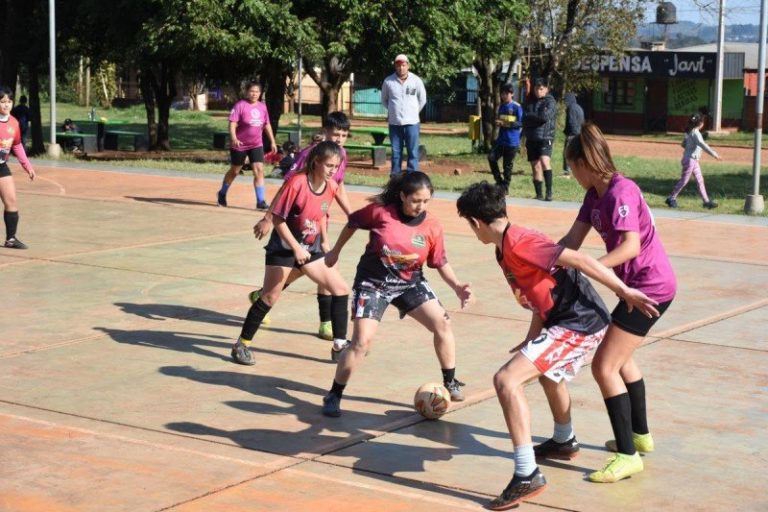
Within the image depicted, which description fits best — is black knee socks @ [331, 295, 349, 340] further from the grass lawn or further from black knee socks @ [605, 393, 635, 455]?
the grass lawn

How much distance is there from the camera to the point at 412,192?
6984 millimetres

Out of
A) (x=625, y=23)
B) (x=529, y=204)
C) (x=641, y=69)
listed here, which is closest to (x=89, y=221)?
(x=529, y=204)

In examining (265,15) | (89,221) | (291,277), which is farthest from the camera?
(265,15)

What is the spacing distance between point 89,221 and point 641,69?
38.6m

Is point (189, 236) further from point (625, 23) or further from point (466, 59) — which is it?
point (625, 23)

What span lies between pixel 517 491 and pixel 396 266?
1.94 m

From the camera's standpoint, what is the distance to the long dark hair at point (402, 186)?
6992mm

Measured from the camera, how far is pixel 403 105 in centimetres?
1842

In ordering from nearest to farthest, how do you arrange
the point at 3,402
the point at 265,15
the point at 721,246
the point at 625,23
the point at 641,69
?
the point at 3,402 → the point at 721,246 → the point at 265,15 → the point at 625,23 → the point at 641,69

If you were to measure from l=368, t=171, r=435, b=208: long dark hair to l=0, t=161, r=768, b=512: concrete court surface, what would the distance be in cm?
129

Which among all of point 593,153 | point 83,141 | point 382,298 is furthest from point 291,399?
point 83,141

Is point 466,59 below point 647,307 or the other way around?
the other way around

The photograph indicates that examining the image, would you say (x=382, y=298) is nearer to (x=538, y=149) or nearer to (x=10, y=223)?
(x=10, y=223)

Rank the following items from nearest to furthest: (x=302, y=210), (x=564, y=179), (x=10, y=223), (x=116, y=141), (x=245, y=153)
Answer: (x=302, y=210) < (x=10, y=223) < (x=245, y=153) < (x=564, y=179) < (x=116, y=141)
